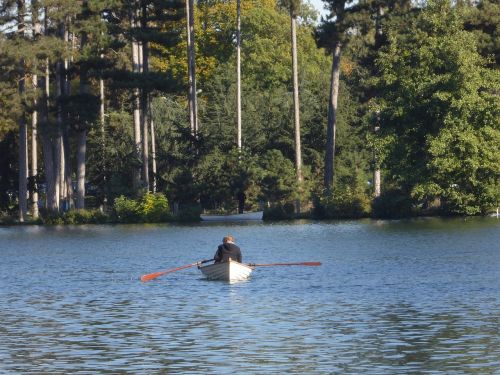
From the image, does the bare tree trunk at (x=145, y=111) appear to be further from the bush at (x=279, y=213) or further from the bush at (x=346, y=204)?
the bush at (x=346, y=204)

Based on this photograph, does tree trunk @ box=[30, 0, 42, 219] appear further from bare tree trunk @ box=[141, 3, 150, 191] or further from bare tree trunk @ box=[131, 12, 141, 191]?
bare tree trunk @ box=[141, 3, 150, 191]

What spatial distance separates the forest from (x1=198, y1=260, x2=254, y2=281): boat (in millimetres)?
39263

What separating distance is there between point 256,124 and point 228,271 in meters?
65.0

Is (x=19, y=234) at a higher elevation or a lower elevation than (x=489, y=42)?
lower

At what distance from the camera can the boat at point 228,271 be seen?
42219 mm

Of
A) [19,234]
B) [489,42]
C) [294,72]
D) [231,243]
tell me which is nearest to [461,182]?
Result: [489,42]

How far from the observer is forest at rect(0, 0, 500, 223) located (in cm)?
8300

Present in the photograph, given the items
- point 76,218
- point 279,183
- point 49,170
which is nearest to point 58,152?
point 49,170

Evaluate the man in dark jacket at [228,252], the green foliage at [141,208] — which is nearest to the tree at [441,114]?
the green foliage at [141,208]

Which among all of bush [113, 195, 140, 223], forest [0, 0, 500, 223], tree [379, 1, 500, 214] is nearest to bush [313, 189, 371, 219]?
forest [0, 0, 500, 223]

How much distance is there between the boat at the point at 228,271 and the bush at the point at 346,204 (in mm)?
46369

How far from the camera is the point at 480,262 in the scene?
4816 centimetres

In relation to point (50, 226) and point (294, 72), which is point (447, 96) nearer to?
point (294, 72)

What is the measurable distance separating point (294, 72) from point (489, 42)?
16382 mm
